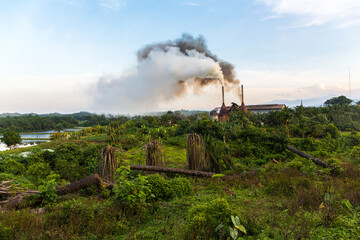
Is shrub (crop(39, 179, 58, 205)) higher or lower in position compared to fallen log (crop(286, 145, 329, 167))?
higher

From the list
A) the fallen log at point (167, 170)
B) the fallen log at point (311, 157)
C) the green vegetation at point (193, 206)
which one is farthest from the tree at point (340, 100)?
the fallen log at point (167, 170)

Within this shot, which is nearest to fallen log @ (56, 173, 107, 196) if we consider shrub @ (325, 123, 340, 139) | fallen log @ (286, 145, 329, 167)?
fallen log @ (286, 145, 329, 167)

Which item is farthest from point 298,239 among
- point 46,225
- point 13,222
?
point 13,222

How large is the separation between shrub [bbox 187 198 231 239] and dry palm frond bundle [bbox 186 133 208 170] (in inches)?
→ 201

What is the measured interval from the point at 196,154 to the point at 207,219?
547 centimetres

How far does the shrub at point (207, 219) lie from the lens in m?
3.41

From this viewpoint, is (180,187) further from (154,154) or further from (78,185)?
(78,185)

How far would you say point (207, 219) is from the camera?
12.3 feet

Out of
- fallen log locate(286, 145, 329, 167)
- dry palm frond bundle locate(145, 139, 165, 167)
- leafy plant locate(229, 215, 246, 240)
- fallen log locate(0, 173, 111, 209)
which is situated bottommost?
fallen log locate(286, 145, 329, 167)

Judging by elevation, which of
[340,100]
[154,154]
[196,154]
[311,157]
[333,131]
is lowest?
[311,157]

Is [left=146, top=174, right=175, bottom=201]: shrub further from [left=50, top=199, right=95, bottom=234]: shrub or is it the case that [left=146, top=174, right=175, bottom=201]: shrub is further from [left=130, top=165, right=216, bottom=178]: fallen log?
[left=130, top=165, right=216, bottom=178]: fallen log

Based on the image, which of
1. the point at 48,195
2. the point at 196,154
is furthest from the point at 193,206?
the point at 196,154

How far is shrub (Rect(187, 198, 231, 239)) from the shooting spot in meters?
3.41

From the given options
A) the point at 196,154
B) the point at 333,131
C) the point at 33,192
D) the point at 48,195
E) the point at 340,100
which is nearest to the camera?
the point at 48,195
